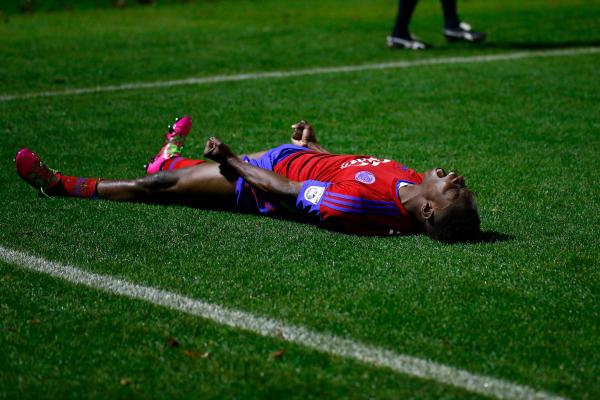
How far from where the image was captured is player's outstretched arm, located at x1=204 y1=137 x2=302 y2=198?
5.71 m

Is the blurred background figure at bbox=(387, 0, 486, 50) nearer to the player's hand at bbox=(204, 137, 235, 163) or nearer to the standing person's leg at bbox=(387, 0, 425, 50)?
the standing person's leg at bbox=(387, 0, 425, 50)

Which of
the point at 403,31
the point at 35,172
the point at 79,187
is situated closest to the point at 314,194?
the point at 79,187

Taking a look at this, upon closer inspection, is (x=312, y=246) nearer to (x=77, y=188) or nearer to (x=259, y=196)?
(x=259, y=196)

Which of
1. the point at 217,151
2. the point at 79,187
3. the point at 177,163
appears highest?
the point at 217,151

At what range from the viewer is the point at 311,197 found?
5578 mm

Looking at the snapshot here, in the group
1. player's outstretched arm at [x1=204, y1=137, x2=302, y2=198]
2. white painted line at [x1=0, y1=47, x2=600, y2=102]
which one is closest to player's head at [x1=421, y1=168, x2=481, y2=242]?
player's outstretched arm at [x1=204, y1=137, x2=302, y2=198]

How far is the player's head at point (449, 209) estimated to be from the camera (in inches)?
212

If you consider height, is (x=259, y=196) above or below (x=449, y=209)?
below

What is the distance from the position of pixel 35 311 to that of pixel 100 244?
1.01m

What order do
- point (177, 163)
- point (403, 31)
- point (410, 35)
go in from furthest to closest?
point (410, 35) < point (403, 31) < point (177, 163)

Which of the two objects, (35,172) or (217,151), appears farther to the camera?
(35,172)

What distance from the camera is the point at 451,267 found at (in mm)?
5062

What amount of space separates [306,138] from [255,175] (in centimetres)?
91

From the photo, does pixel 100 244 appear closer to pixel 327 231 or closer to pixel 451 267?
pixel 327 231
